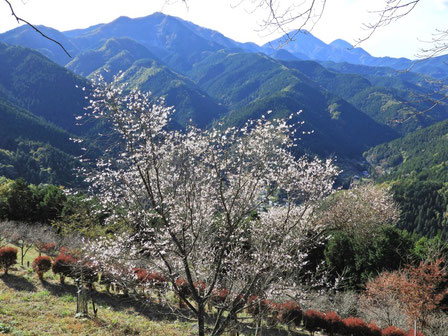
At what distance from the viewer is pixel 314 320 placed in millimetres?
13586

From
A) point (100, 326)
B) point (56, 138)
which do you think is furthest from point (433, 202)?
point (56, 138)

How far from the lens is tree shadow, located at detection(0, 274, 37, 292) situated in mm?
13384

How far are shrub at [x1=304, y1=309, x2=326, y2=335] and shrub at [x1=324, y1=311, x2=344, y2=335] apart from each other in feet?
0.59

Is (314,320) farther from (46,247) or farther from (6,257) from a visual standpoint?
(46,247)

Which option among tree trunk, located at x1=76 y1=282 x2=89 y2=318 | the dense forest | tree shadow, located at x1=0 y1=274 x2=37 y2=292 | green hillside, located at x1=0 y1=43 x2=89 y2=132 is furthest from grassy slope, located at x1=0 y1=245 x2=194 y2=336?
green hillside, located at x1=0 y1=43 x2=89 y2=132

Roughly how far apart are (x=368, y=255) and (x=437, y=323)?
6315mm

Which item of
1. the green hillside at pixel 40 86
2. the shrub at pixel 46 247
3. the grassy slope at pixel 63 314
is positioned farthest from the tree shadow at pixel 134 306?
the green hillside at pixel 40 86

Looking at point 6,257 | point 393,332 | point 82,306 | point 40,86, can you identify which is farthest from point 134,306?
point 40,86

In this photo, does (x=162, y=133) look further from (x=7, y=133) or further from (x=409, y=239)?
(x=7, y=133)

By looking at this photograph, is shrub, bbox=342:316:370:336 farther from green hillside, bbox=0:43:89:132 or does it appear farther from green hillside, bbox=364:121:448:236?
green hillside, bbox=0:43:89:132

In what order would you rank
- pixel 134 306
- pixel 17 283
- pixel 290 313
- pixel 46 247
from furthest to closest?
pixel 46 247 → pixel 134 306 → pixel 290 313 → pixel 17 283

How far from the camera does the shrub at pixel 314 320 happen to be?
13.5m

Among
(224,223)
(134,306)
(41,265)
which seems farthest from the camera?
(41,265)

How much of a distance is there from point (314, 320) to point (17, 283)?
14385 mm
